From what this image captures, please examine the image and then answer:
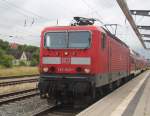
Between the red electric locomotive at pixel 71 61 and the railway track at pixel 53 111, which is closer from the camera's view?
the railway track at pixel 53 111

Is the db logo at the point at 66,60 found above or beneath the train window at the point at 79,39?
beneath

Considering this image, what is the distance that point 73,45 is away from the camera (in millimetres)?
13680

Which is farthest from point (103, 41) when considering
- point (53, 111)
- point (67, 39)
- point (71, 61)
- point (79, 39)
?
point (53, 111)

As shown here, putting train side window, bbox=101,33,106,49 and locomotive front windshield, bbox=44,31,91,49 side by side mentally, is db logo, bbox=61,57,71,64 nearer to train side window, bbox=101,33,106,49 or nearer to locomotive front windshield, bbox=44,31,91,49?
locomotive front windshield, bbox=44,31,91,49

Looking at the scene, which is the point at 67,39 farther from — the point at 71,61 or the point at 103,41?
the point at 103,41

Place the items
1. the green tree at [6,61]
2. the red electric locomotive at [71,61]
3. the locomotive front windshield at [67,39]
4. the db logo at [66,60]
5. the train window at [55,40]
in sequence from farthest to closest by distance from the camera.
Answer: the green tree at [6,61] < the train window at [55,40] < the locomotive front windshield at [67,39] < the db logo at [66,60] < the red electric locomotive at [71,61]

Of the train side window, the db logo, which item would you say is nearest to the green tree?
the train side window

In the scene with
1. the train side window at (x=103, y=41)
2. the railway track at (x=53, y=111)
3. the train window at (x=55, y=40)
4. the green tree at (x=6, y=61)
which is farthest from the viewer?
the green tree at (x=6, y=61)

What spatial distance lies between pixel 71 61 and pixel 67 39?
0.90 meters

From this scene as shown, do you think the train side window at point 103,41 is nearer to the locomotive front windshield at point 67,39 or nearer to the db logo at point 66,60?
the locomotive front windshield at point 67,39

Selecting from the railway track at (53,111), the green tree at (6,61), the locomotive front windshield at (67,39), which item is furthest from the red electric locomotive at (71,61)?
the green tree at (6,61)

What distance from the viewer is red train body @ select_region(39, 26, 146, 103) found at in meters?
13.1

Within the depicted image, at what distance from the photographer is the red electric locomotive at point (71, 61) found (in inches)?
518

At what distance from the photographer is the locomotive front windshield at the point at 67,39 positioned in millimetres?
13594
